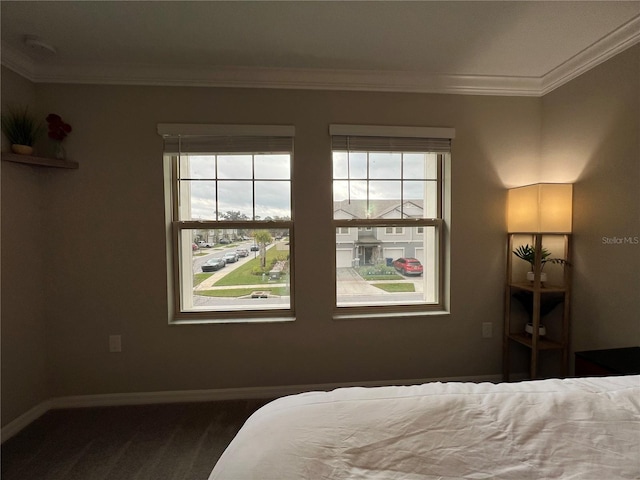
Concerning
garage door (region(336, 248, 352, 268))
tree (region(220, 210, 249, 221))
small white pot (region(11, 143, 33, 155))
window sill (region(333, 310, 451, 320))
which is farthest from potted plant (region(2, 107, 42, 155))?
window sill (region(333, 310, 451, 320))

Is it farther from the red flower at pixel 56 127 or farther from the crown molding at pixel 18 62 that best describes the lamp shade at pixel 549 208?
the crown molding at pixel 18 62

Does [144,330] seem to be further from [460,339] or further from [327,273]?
[460,339]

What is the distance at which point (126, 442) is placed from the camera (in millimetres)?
1764

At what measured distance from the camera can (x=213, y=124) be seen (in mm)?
2113

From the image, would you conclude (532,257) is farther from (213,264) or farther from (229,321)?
(213,264)

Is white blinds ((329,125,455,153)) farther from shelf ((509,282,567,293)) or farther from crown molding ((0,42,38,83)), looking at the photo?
crown molding ((0,42,38,83))

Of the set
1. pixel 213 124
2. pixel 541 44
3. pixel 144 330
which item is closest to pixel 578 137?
pixel 541 44

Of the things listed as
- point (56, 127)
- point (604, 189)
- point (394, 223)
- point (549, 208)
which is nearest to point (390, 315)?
point (394, 223)

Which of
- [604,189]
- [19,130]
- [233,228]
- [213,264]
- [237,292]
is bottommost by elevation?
[237,292]

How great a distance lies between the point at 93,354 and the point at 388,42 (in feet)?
9.52

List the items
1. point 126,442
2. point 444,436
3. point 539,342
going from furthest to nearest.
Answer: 1. point 539,342
2. point 126,442
3. point 444,436

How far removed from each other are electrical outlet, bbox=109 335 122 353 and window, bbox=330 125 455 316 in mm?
1611

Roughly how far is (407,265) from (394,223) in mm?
366

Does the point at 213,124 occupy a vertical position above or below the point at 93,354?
above
